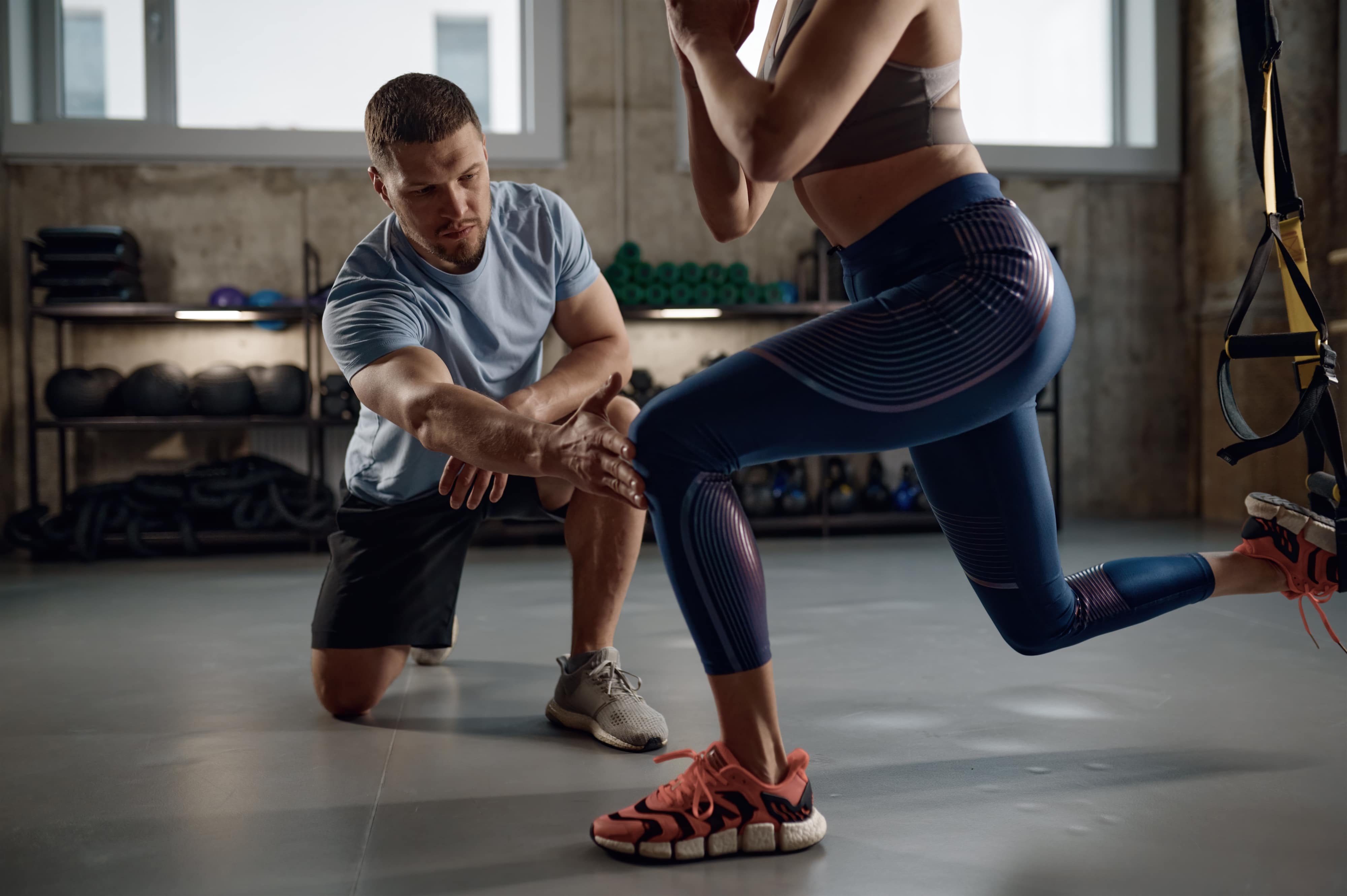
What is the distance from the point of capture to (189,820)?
144 cm

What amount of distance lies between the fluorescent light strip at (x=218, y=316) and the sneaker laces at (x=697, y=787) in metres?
4.19

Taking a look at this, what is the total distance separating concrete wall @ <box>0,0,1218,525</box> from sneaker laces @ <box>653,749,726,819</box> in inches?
169

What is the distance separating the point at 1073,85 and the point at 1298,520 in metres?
5.15

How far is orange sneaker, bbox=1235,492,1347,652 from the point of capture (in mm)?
1530

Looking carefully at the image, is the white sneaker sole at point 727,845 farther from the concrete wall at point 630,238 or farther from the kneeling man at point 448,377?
the concrete wall at point 630,238

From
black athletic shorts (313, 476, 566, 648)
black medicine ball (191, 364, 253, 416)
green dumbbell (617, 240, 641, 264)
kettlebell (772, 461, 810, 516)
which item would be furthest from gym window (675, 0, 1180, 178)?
black athletic shorts (313, 476, 566, 648)

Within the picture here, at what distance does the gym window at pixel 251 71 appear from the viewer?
5191mm

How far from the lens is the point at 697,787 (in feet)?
4.28

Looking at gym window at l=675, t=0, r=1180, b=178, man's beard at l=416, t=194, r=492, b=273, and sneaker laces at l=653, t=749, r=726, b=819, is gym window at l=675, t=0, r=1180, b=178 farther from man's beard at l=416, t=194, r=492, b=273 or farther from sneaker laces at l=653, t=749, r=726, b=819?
sneaker laces at l=653, t=749, r=726, b=819

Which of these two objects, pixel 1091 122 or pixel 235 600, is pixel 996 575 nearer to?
pixel 235 600

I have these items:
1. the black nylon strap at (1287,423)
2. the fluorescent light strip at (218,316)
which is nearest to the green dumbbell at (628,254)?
the fluorescent light strip at (218,316)

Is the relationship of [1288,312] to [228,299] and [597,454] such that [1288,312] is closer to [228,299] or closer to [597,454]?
[597,454]

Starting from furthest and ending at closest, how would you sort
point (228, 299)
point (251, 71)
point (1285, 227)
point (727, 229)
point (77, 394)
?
point (251, 71) → point (228, 299) → point (77, 394) → point (1285, 227) → point (727, 229)

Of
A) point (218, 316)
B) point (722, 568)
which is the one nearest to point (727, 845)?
point (722, 568)
